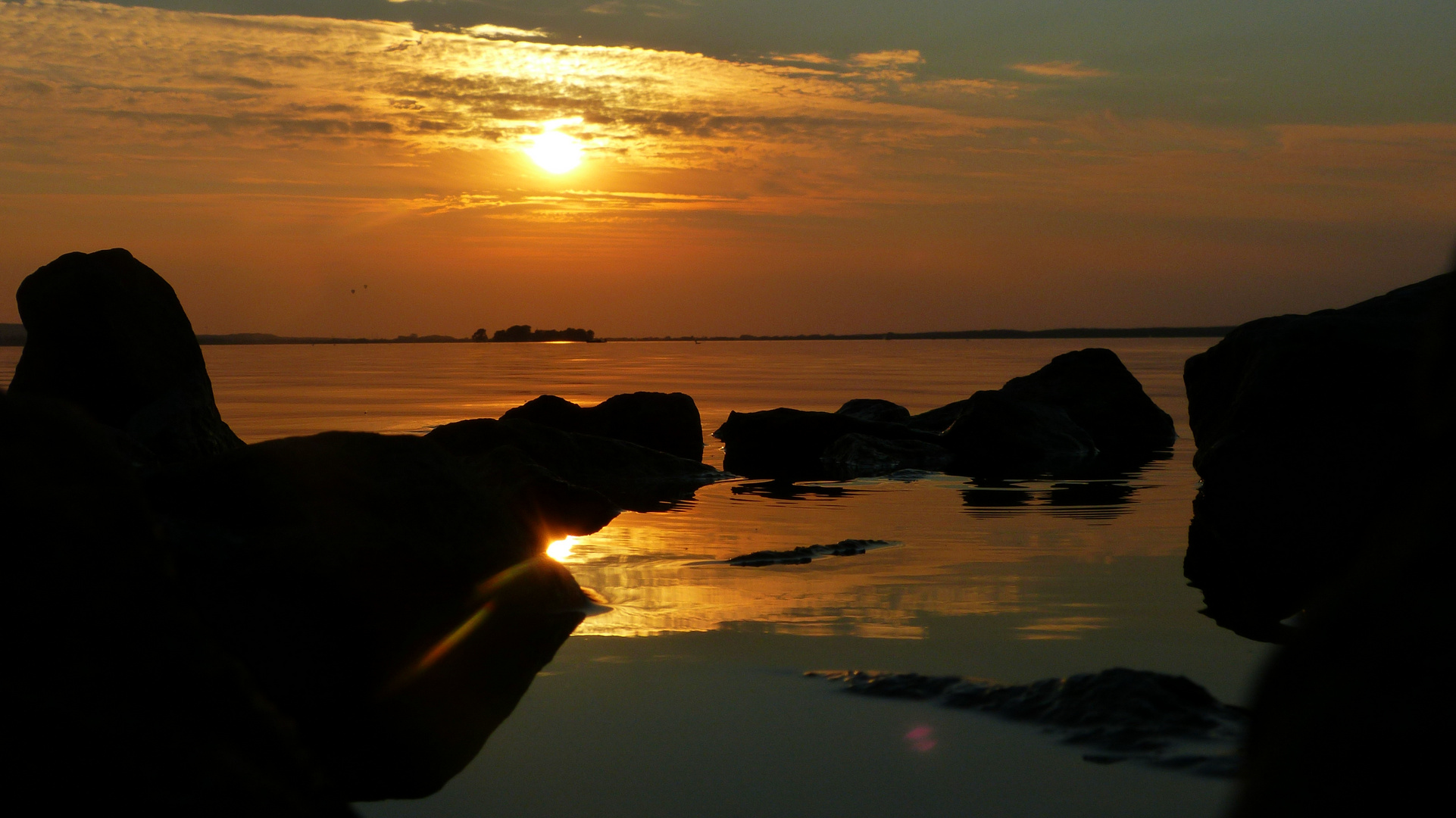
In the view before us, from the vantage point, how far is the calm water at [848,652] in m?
4.08

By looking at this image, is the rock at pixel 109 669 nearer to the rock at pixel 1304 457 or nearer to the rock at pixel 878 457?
the rock at pixel 1304 457

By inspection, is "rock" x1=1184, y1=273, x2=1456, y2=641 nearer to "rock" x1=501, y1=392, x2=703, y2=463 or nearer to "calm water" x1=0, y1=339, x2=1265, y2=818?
"calm water" x1=0, y1=339, x2=1265, y2=818

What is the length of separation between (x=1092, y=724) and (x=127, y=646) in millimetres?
3532

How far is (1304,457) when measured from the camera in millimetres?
7883

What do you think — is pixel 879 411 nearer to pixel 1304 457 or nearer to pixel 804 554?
pixel 804 554

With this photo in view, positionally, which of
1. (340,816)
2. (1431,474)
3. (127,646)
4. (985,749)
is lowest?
(985,749)

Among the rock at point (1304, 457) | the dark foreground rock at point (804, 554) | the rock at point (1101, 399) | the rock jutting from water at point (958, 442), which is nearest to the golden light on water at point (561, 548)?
the dark foreground rock at point (804, 554)

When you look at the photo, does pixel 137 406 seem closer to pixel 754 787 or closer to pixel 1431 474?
pixel 754 787

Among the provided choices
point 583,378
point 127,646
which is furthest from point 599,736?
point 583,378

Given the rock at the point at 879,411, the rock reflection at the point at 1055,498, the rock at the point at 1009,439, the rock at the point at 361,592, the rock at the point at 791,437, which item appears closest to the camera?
the rock at the point at 361,592

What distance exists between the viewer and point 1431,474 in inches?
87.7

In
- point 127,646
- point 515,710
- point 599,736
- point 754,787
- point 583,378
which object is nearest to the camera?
point 127,646

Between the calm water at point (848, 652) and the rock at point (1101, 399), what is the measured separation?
625 centimetres

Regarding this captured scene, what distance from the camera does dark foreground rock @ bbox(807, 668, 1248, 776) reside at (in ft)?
14.1
